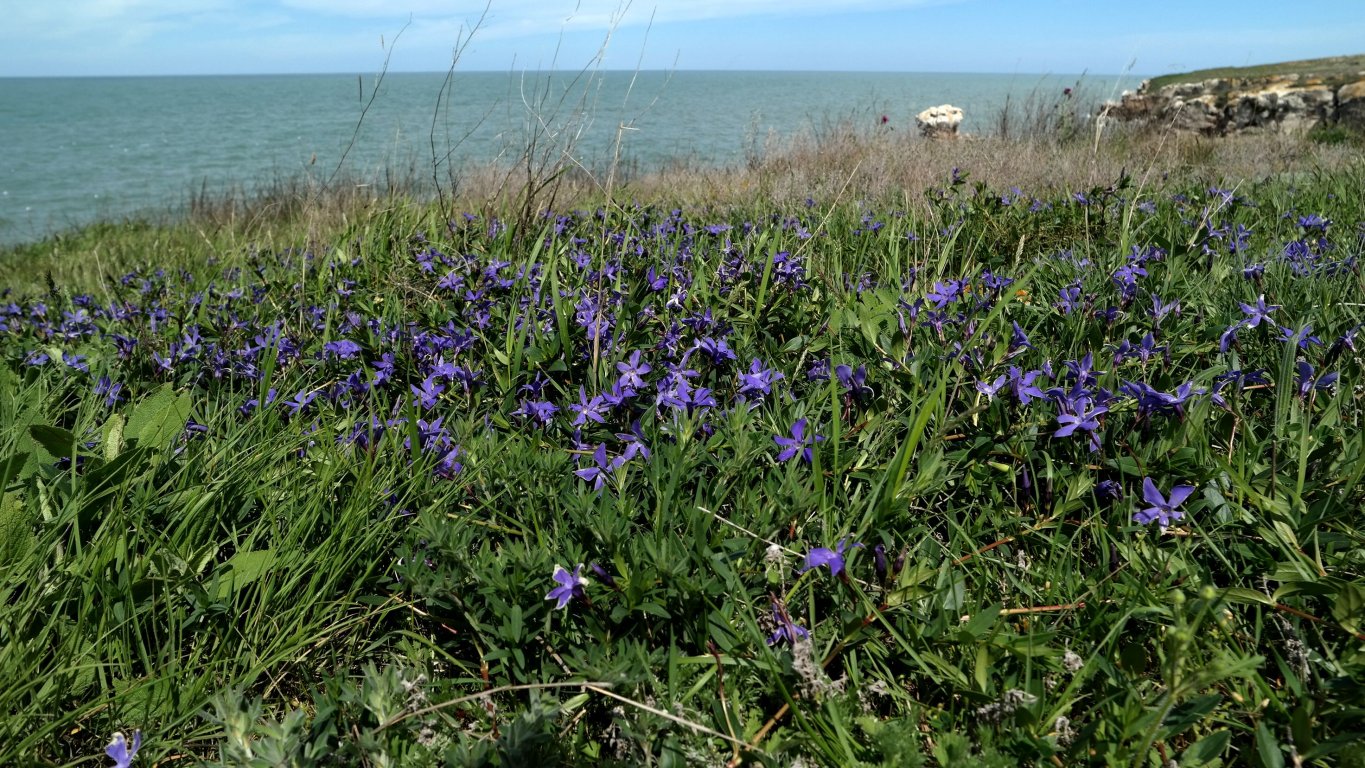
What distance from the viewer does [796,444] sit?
1.71 meters

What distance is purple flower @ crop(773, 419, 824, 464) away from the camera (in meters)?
1.69

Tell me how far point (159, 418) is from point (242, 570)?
25.0 inches

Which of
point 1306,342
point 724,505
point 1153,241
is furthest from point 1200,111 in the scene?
point 724,505

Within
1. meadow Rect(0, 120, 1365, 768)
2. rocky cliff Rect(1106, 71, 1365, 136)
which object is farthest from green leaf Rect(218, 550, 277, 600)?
rocky cliff Rect(1106, 71, 1365, 136)

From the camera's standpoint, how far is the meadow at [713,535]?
1271 millimetres

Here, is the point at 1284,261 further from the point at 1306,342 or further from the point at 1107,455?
the point at 1107,455

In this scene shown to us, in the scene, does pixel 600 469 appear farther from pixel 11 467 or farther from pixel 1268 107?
pixel 1268 107

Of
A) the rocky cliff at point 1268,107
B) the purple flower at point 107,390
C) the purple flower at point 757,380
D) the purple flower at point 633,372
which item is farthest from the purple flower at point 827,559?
the rocky cliff at point 1268,107

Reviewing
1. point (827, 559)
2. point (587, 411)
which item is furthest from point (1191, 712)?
point (587, 411)

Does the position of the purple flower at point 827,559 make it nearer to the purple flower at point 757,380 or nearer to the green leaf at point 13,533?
the purple flower at point 757,380

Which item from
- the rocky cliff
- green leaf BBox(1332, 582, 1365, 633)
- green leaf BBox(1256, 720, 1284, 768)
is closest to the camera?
green leaf BBox(1256, 720, 1284, 768)

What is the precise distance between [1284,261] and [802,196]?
3.31 m

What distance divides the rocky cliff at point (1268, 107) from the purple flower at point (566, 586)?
1410cm

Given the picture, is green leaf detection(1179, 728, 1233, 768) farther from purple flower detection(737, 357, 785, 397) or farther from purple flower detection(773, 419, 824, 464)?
purple flower detection(737, 357, 785, 397)
